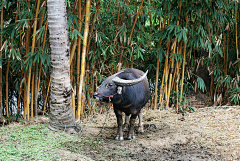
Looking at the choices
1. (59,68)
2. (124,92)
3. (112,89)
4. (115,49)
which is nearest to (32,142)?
(59,68)

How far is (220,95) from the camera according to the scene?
5418 millimetres

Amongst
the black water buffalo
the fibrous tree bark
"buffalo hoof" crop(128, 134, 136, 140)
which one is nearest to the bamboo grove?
the fibrous tree bark

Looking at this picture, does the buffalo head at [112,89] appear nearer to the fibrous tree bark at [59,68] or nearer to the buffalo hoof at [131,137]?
the fibrous tree bark at [59,68]

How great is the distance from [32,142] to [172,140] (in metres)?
1.76

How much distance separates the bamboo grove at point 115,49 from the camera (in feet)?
12.8

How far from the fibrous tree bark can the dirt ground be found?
16.6 inches

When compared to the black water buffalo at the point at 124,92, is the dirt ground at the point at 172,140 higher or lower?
lower

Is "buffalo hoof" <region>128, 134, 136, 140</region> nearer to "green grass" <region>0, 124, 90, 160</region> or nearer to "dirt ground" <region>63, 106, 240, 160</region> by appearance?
"dirt ground" <region>63, 106, 240, 160</region>

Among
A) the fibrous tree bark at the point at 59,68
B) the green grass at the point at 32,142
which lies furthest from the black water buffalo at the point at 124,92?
the green grass at the point at 32,142

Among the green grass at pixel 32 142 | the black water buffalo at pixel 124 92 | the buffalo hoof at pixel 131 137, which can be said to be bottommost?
the buffalo hoof at pixel 131 137

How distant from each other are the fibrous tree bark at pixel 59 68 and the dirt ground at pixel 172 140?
42 cm

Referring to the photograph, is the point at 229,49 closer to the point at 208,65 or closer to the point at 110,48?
the point at 208,65

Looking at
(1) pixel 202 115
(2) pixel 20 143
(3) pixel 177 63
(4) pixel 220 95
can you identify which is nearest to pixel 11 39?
(2) pixel 20 143

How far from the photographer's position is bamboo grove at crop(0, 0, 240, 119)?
3.89 m
